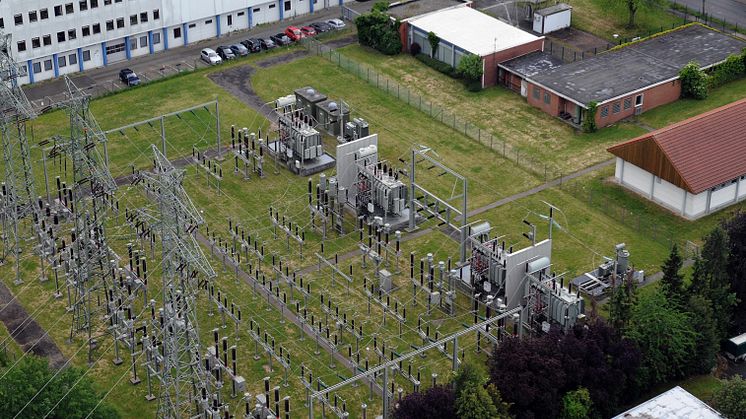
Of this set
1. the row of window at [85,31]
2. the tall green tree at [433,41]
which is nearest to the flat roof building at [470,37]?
the tall green tree at [433,41]

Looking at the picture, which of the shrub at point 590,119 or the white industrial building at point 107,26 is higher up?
the white industrial building at point 107,26

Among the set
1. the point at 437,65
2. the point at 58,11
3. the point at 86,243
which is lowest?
the point at 437,65

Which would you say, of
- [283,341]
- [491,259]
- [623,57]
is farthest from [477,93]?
[283,341]

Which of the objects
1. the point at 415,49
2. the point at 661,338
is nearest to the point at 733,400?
the point at 661,338

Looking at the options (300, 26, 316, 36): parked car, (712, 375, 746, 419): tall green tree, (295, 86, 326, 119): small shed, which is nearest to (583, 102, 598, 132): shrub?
(295, 86, 326, 119): small shed

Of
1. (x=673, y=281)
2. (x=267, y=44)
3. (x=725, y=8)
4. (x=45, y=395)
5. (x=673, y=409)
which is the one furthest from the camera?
(x=725, y=8)

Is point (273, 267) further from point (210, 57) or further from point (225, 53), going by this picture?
point (225, 53)

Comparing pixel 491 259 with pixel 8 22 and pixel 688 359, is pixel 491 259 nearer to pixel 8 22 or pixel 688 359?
pixel 688 359

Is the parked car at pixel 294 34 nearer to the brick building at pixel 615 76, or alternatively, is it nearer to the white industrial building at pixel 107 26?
the white industrial building at pixel 107 26
